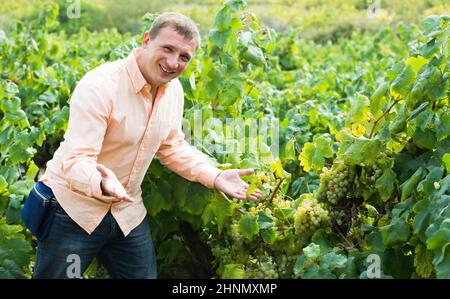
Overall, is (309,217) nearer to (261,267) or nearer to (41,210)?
(261,267)

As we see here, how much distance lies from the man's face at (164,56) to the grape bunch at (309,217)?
664 millimetres

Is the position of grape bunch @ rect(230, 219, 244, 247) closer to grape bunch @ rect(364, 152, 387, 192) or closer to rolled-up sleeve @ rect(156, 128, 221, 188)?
rolled-up sleeve @ rect(156, 128, 221, 188)

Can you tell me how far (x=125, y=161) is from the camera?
2.76m

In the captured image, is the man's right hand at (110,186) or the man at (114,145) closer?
the man's right hand at (110,186)

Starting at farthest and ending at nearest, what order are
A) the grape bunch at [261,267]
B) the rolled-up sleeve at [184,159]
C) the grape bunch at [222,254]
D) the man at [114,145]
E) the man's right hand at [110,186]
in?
1. the grape bunch at [222,254]
2. the rolled-up sleeve at [184,159]
3. the grape bunch at [261,267]
4. the man at [114,145]
5. the man's right hand at [110,186]

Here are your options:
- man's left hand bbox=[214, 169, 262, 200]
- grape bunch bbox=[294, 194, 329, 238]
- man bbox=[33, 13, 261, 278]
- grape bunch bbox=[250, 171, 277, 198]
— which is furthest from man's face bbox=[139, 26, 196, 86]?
grape bunch bbox=[294, 194, 329, 238]

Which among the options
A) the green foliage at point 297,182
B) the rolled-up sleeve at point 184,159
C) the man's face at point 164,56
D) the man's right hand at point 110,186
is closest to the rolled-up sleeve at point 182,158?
the rolled-up sleeve at point 184,159

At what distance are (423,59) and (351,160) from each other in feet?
1.53

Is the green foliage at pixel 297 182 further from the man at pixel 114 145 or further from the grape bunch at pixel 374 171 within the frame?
the man at pixel 114 145

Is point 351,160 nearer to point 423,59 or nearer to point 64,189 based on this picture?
point 423,59

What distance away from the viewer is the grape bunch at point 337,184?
9.20 ft

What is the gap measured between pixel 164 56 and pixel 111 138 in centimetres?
34

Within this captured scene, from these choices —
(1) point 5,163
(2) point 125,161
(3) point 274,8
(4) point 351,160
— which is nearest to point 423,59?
(4) point 351,160

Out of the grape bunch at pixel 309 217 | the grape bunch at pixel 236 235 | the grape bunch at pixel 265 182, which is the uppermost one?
the grape bunch at pixel 265 182
